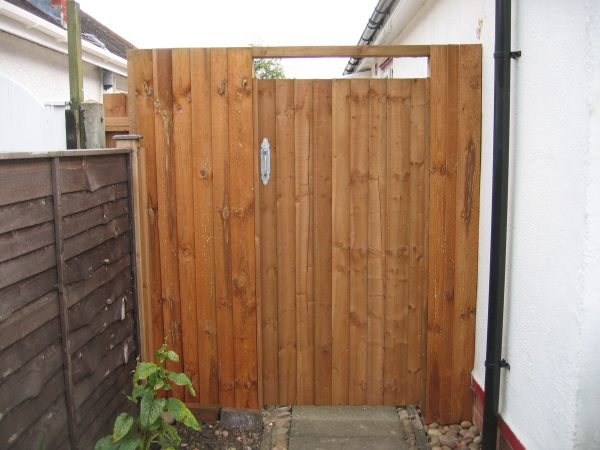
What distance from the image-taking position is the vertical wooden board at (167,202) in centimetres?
353

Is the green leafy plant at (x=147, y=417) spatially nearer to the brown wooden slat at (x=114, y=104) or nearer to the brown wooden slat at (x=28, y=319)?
the brown wooden slat at (x=28, y=319)

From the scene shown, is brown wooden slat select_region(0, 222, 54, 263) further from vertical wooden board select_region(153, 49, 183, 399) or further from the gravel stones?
the gravel stones

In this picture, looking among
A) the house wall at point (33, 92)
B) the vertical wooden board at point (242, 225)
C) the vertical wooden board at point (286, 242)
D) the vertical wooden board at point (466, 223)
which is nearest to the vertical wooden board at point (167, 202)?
the vertical wooden board at point (242, 225)

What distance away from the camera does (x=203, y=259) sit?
11.9 ft

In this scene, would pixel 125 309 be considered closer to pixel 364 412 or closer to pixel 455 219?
pixel 364 412

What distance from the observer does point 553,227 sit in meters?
2.53

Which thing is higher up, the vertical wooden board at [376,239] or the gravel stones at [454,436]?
the vertical wooden board at [376,239]

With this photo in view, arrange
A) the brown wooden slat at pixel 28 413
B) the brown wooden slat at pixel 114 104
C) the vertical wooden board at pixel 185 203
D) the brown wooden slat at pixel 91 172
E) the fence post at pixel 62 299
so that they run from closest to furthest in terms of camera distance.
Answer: the brown wooden slat at pixel 28 413, the fence post at pixel 62 299, the brown wooden slat at pixel 91 172, the vertical wooden board at pixel 185 203, the brown wooden slat at pixel 114 104

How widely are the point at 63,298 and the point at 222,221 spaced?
4.14ft

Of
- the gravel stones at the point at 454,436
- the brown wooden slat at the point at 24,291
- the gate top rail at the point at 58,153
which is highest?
the gate top rail at the point at 58,153

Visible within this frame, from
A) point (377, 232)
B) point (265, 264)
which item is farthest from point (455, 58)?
point (265, 264)

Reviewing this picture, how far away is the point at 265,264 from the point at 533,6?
202 cm

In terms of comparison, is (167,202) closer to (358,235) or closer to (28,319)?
(358,235)

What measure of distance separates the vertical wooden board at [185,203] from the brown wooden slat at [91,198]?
352mm
